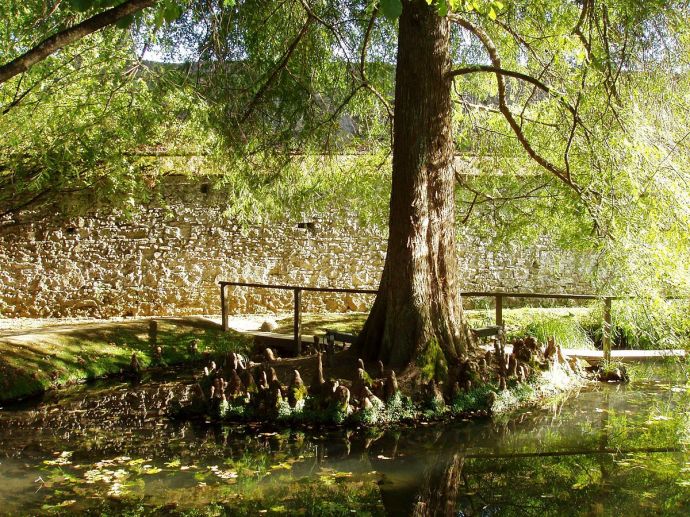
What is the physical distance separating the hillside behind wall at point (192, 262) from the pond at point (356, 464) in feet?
18.1

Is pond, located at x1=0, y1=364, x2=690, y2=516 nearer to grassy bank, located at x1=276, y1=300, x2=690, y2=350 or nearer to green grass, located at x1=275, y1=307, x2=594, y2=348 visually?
grassy bank, located at x1=276, y1=300, x2=690, y2=350

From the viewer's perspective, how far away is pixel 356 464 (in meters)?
5.61

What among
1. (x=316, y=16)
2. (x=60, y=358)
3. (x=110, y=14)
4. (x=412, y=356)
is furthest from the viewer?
(x=60, y=358)

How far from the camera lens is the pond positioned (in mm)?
4691

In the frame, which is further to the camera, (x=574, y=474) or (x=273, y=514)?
(x=574, y=474)

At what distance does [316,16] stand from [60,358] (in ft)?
17.3

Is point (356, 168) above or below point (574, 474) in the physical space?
above

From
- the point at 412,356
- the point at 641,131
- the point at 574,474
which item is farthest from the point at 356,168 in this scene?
the point at 574,474

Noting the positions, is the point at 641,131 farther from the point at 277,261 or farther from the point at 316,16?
the point at 277,261

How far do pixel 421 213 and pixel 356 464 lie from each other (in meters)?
2.90

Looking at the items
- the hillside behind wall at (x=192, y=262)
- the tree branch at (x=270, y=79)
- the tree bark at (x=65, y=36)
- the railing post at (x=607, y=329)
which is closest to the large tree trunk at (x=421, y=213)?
the tree branch at (x=270, y=79)

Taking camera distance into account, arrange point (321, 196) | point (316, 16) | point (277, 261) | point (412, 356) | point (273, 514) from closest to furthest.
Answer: point (273, 514) < point (412, 356) < point (316, 16) < point (321, 196) < point (277, 261)

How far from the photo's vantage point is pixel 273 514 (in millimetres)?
4504

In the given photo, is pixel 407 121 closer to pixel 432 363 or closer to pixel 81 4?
pixel 432 363
